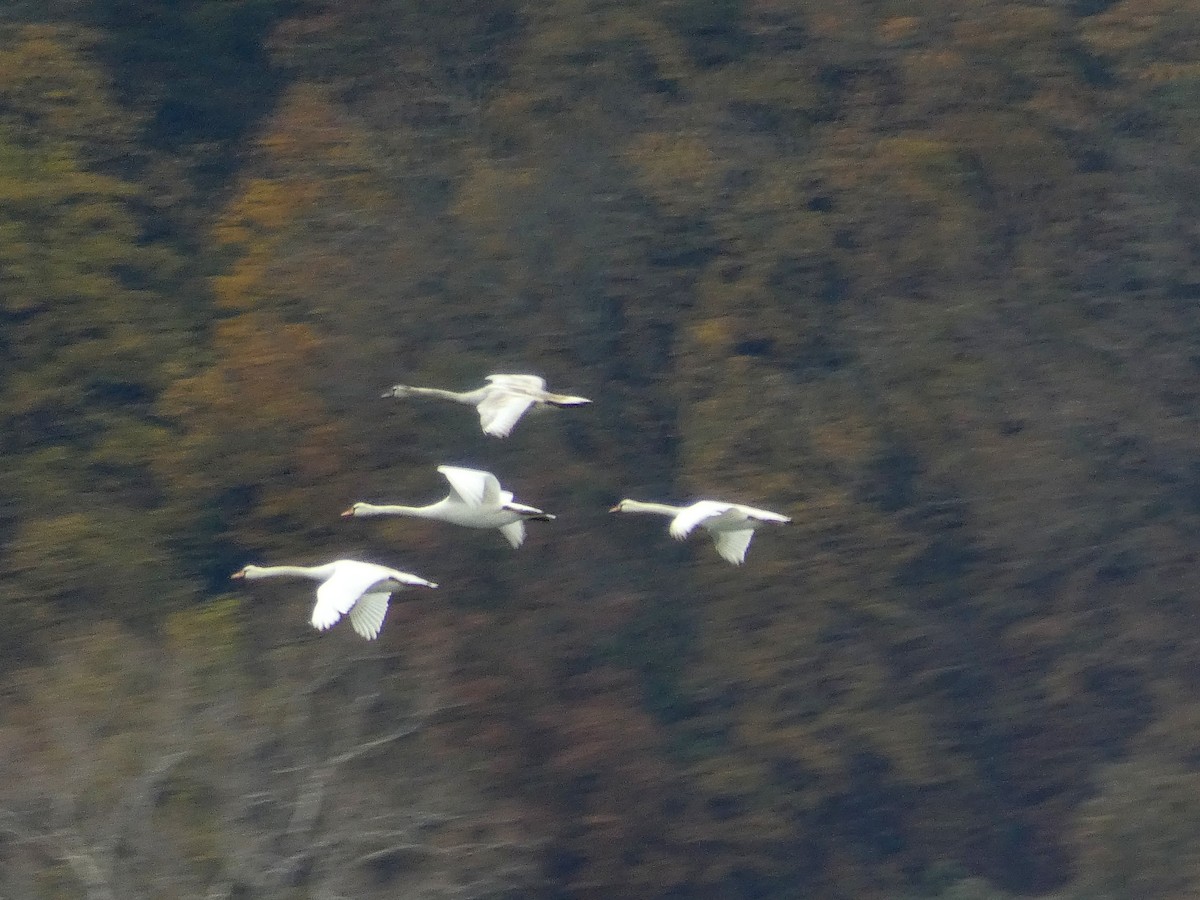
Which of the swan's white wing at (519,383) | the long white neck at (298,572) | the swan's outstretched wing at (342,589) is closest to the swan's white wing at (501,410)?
the swan's white wing at (519,383)

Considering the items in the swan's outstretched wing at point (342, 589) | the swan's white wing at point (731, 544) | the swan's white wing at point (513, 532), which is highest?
the swan's outstretched wing at point (342, 589)

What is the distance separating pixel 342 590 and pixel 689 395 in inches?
531

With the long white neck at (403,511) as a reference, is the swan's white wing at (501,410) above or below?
above

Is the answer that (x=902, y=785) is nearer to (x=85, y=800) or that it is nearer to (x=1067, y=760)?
(x=1067, y=760)

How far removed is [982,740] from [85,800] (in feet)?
38.6

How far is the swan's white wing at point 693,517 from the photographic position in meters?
13.3

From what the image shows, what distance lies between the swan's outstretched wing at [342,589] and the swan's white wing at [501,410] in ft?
4.31

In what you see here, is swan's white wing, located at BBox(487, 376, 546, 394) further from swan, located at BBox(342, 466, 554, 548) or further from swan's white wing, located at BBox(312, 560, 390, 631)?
swan's white wing, located at BBox(312, 560, 390, 631)

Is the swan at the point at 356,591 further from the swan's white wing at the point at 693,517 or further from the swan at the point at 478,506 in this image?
the swan's white wing at the point at 693,517

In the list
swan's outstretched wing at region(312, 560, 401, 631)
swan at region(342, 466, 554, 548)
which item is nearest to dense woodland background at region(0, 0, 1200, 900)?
swan at region(342, 466, 554, 548)

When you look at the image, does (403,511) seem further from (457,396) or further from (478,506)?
(457,396)

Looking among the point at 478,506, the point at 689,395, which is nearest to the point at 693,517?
the point at 478,506

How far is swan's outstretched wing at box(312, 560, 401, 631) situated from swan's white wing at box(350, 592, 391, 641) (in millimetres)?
307

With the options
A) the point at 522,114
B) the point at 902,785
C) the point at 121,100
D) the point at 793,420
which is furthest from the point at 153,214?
the point at 902,785
